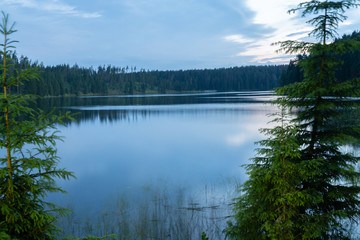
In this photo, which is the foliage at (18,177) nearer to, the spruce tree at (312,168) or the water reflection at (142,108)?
the spruce tree at (312,168)

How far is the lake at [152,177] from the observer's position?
8.04 m

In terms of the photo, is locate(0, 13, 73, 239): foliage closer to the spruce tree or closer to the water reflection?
the spruce tree

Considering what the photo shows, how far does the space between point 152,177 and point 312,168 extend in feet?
31.9

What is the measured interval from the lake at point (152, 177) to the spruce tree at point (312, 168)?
2.75 m

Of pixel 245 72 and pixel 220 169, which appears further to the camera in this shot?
pixel 245 72

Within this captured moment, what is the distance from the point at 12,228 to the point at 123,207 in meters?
6.41

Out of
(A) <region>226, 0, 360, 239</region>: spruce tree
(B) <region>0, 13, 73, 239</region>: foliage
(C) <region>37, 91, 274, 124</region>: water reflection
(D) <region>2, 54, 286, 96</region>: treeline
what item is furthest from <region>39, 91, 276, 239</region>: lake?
(D) <region>2, 54, 286, 96</region>: treeline

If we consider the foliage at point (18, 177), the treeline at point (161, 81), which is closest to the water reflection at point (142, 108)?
the foliage at point (18, 177)

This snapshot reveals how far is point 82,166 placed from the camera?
54.1 feet

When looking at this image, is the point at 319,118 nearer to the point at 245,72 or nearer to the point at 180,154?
the point at 180,154

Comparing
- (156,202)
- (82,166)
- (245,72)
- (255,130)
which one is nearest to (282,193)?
(156,202)

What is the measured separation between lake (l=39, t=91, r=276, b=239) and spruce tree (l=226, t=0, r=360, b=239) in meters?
2.75

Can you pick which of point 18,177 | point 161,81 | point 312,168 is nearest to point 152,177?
point 312,168

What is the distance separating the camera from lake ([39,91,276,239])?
26.4 feet
